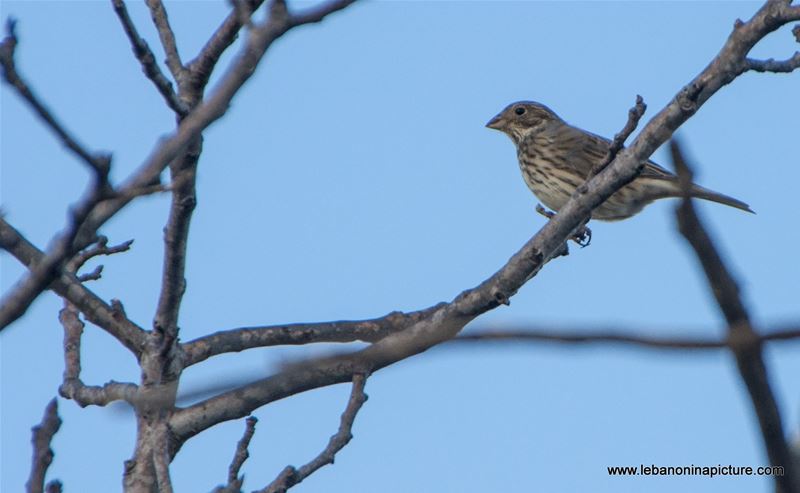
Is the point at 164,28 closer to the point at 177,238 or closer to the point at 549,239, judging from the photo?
the point at 177,238

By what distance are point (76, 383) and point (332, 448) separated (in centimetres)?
152

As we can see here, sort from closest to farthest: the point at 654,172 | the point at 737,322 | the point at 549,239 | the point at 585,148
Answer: the point at 737,322
the point at 549,239
the point at 654,172
the point at 585,148

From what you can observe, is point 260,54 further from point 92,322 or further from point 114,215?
point 92,322

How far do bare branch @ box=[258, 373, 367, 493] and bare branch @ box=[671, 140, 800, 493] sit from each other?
3579mm

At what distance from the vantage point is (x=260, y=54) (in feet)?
9.06

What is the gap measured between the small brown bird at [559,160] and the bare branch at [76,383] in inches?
211

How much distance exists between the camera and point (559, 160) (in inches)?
442

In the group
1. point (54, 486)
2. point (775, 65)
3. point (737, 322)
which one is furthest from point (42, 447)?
point (775, 65)

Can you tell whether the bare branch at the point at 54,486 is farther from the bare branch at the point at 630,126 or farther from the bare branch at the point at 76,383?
the bare branch at the point at 630,126

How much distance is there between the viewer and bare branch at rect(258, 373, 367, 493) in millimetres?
4609

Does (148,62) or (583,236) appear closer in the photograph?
(148,62)

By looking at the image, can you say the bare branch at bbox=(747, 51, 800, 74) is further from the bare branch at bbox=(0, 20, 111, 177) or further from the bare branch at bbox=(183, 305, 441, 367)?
the bare branch at bbox=(0, 20, 111, 177)

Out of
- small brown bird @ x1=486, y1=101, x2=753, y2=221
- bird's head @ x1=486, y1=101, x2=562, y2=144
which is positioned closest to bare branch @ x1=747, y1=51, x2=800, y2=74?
small brown bird @ x1=486, y1=101, x2=753, y2=221

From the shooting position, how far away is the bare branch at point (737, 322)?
1.11m
